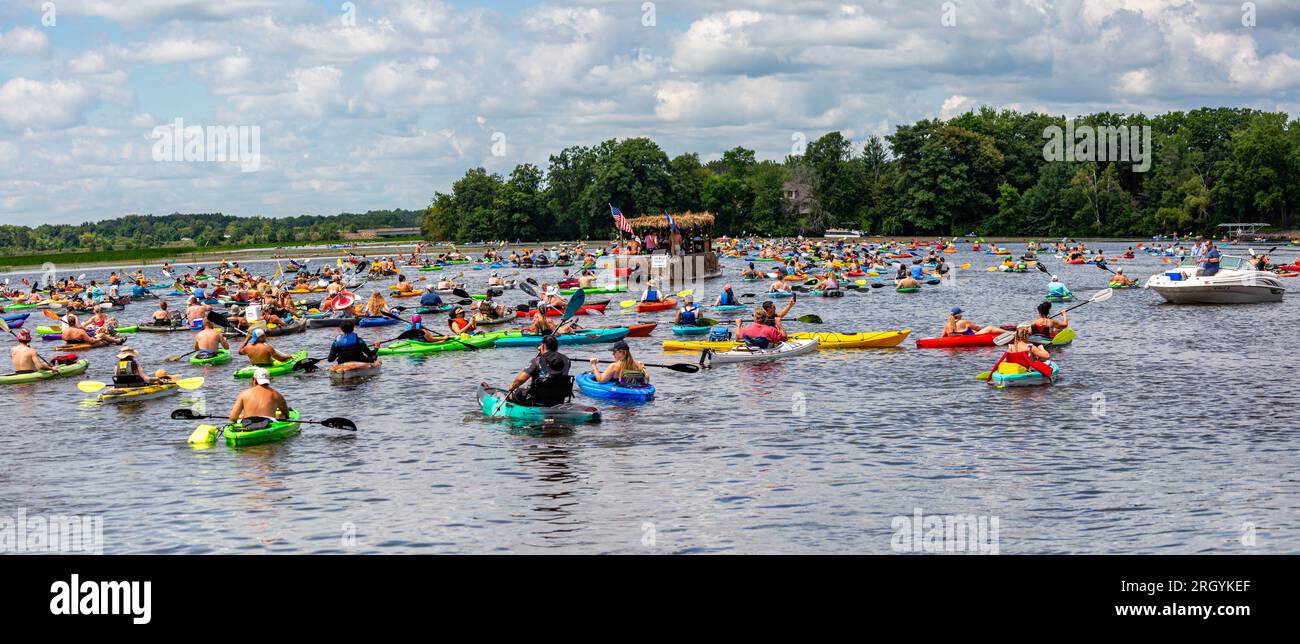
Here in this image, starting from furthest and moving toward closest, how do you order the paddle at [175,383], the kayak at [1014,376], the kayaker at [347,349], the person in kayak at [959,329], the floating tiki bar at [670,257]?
the floating tiki bar at [670,257] → the person in kayak at [959,329] → the kayaker at [347,349] → the paddle at [175,383] → the kayak at [1014,376]

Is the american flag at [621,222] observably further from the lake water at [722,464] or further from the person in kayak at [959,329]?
the lake water at [722,464]

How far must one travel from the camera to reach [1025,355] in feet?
85.5

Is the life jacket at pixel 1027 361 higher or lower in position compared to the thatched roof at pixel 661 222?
lower

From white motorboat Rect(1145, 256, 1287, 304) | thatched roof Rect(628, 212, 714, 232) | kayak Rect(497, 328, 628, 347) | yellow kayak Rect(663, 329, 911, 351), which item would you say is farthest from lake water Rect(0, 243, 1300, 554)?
thatched roof Rect(628, 212, 714, 232)

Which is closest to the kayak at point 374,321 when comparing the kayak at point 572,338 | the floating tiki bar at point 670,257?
the kayak at point 572,338

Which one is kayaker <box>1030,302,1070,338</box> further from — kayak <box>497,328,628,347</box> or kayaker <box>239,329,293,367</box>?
kayaker <box>239,329,293,367</box>

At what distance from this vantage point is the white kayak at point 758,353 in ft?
102

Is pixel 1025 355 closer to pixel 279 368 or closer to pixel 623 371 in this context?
pixel 623 371

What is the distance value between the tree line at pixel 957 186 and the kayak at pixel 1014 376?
103002 millimetres

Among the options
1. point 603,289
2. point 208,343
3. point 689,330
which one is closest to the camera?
point 208,343

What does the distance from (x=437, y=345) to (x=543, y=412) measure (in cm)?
1383

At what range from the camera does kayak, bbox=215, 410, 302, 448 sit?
2083 cm

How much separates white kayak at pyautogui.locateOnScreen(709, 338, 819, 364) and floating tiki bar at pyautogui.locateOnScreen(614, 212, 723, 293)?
102 ft

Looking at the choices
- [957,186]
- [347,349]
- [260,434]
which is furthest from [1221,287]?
[957,186]
